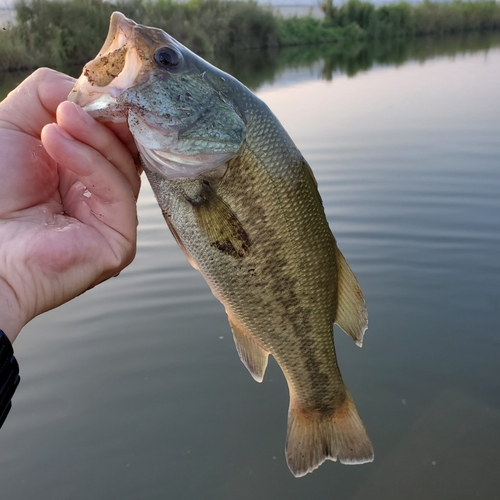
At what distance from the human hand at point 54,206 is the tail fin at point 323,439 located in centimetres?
117

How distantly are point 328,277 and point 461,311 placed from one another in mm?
3361

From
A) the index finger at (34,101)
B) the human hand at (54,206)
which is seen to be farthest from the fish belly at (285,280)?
the index finger at (34,101)

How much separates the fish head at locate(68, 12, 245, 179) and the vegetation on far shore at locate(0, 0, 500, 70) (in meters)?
19.3

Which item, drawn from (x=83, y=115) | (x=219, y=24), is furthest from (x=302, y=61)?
(x=83, y=115)

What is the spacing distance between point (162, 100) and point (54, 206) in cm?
71

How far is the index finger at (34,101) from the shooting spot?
2.00 metres

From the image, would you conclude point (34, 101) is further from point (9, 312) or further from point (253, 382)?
point (253, 382)

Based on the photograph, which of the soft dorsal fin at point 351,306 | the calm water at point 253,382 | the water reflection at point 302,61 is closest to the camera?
the soft dorsal fin at point 351,306

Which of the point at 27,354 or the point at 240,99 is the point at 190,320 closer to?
the point at 27,354

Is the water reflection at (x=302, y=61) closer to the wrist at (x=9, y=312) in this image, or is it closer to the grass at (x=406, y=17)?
the grass at (x=406, y=17)

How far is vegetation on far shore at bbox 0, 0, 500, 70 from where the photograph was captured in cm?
1992

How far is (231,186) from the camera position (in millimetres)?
1885

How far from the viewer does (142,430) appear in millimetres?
3756

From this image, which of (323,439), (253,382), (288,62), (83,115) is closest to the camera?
(83,115)
